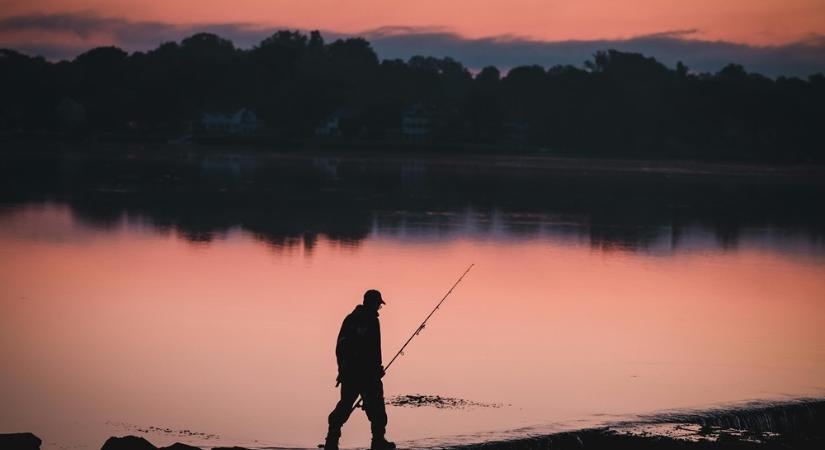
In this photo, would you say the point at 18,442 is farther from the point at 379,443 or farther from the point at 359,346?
the point at 379,443

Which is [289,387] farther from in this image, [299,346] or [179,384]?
[299,346]

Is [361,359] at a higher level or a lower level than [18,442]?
higher

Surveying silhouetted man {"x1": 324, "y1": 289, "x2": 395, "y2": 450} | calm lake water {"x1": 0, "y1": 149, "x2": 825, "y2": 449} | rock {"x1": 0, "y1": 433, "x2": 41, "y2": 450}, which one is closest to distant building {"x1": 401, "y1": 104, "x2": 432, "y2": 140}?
calm lake water {"x1": 0, "y1": 149, "x2": 825, "y2": 449}

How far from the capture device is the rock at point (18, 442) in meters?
12.7

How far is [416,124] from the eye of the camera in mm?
197000

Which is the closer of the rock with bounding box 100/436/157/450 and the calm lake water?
the rock with bounding box 100/436/157/450

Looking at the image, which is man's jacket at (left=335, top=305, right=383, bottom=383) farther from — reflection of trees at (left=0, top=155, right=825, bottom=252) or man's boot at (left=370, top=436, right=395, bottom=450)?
reflection of trees at (left=0, top=155, right=825, bottom=252)

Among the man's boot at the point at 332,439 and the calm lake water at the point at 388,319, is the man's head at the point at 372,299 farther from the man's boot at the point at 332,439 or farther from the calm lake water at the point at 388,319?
the calm lake water at the point at 388,319

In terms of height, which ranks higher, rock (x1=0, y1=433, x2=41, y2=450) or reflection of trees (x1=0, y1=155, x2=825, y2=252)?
rock (x1=0, y1=433, x2=41, y2=450)

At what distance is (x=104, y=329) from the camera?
885 inches

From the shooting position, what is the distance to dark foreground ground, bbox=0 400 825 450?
14.9 metres

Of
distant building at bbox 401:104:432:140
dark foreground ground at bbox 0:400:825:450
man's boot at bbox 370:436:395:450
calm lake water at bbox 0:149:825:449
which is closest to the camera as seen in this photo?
man's boot at bbox 370:436:395:450

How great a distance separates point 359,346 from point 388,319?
1111 centimetres

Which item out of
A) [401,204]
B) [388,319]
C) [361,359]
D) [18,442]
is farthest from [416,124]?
[18,442]
